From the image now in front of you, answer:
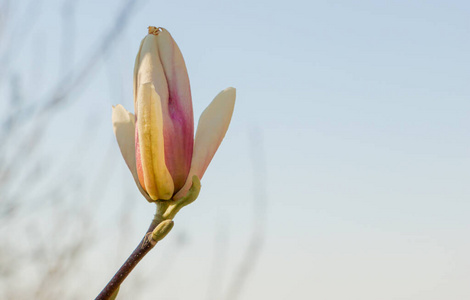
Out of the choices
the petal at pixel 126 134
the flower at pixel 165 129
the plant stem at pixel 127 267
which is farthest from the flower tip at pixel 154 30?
the plant stem at pixel 127 267

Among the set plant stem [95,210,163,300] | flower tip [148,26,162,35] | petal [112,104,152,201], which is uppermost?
flower tip [148,26,162,35]

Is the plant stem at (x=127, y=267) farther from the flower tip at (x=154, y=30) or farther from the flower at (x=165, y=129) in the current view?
the flower tip at (x=154, y=30)

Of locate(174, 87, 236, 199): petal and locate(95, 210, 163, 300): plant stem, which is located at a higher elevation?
locate(174, 87, 236, 199): petal

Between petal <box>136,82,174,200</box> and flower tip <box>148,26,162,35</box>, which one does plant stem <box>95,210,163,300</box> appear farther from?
flower tip <box>148,26,162,35</box>

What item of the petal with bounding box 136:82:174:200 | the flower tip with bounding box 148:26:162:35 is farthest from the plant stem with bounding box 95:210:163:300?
the flower tip with bounding box 148:26:162:35

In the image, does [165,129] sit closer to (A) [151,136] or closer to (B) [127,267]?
(A) [151,136]

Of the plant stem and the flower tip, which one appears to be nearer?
the plant stem
